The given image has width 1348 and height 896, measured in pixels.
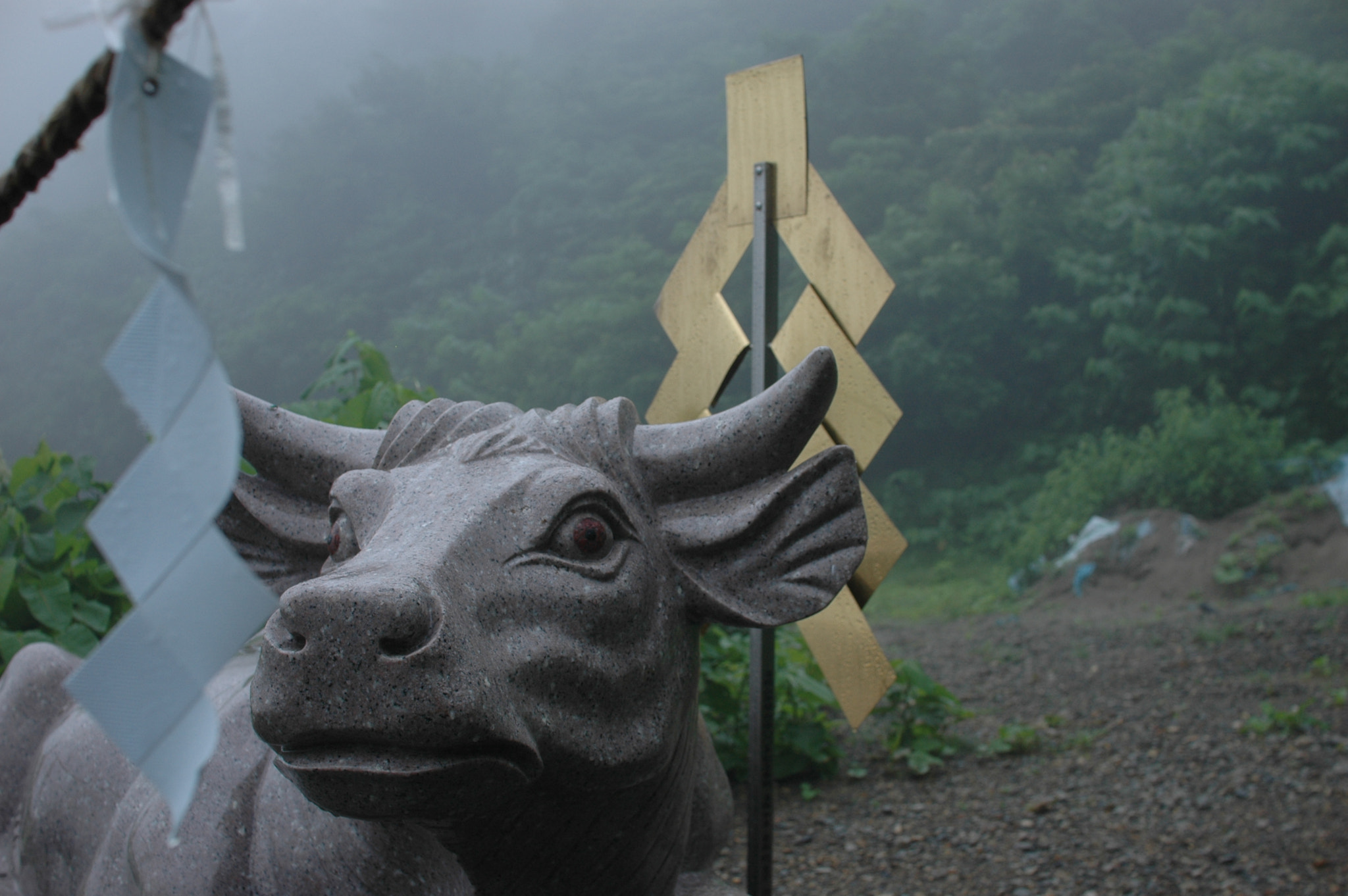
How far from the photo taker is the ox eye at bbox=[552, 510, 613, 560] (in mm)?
964

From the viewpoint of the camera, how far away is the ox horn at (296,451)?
1.16m

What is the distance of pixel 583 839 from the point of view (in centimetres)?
103

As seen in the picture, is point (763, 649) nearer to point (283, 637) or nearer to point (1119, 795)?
point (283, 637)

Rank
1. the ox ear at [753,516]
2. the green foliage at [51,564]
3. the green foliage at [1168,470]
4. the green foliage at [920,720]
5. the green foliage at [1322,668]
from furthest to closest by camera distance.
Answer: the green foliage at [1168,470], the green foliage at [1322,668], the green foliage at [920,720], the green foliage at [51,564], the ox ear at [753,516]

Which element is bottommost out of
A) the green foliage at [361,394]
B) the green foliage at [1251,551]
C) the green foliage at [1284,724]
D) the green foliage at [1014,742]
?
the green foliage at [1251,551]

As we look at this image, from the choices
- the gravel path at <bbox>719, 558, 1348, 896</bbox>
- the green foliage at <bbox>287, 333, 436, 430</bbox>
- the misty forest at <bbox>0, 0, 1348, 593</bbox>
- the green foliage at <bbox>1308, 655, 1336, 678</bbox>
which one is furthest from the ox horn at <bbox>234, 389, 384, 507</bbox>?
the misty forest at <bbox>0, 0, 1348, 593</bbox>

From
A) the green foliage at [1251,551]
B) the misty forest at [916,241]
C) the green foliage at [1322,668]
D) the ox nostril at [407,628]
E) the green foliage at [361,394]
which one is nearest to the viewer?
the ox nostril at [407,628]

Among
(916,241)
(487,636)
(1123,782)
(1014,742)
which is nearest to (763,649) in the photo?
(487,636)

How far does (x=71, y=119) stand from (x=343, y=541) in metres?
0.65

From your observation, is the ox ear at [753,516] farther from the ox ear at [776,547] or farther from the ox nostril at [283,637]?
the ox nostril at [283,637]

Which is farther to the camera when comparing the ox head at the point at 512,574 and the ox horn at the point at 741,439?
the ox horn at the point at 741,439

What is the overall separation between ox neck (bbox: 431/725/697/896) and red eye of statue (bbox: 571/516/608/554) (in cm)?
23

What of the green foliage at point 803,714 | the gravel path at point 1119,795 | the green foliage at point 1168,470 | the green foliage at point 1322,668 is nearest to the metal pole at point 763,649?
the gravel path at point 1119,795

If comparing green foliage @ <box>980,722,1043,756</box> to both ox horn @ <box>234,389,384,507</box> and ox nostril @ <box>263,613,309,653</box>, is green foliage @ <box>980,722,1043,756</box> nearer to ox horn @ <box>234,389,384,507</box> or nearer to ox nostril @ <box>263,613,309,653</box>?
ox horn @ <box>234,389,384,507</box>
